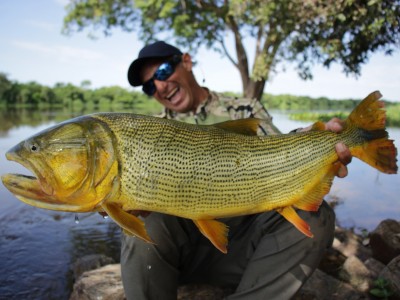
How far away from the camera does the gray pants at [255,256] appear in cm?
256

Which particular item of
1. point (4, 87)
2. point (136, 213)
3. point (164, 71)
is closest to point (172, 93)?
point (164, 71)

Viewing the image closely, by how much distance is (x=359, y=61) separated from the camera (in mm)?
13562

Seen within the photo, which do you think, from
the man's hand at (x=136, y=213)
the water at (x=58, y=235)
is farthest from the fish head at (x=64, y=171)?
the water at (x=58, y=235)

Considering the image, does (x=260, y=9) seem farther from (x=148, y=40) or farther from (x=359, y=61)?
(x=148, y=40)

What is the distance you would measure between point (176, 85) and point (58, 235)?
Answer: 3.74 metres

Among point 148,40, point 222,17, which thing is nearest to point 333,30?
point 222,17

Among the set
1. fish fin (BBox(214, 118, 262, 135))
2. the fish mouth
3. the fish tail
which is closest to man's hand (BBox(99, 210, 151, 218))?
the fish mouth

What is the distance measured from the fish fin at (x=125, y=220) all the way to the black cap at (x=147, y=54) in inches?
90.9

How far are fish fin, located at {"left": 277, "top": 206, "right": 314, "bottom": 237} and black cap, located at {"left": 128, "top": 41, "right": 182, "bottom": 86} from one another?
2.33 metres

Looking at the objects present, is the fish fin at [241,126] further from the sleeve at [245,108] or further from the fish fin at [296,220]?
the sleeve at [245,108]

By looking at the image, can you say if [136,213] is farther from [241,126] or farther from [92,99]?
[92,99]

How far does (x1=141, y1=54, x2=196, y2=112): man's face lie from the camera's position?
4.12 metres

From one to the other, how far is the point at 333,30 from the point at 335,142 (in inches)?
422

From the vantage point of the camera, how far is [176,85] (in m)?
4.18
